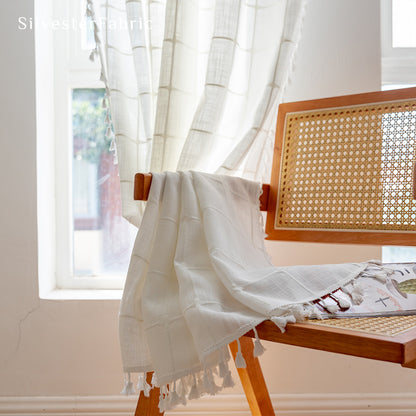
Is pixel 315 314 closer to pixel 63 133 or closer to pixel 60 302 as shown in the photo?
pixel 60 302

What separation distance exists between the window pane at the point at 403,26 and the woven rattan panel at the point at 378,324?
3.68 feet

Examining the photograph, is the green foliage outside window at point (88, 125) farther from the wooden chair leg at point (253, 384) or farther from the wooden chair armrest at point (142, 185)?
the wooden chair leg at point (253, 384)

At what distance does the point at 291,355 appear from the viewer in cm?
139

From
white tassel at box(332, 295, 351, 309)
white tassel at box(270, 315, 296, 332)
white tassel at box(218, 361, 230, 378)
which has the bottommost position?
white tassel at box(218, 361, 230, 378)

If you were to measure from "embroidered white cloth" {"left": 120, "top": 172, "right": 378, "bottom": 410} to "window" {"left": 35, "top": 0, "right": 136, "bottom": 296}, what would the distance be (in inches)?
26.2

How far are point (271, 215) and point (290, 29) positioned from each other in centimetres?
45

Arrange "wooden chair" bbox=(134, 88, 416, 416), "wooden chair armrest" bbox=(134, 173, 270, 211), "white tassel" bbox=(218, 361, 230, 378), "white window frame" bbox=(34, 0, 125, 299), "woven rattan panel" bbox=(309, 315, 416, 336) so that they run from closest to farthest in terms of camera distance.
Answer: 1. "woven rattan panel" bbox=(309, 315, 416, 336)
2. "white tassel" bbox=(218, 361, 230, 378)
3. "wooden chair armrest" bbox=(134, 173, 270, 211)
4. "wooden chair" bbox=(134, 88, 416, 416)
5. "white window frame" bbox=(34, 0, 125, 299)

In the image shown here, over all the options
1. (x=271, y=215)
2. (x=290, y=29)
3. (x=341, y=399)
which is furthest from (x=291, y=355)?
(x=290, y=29)

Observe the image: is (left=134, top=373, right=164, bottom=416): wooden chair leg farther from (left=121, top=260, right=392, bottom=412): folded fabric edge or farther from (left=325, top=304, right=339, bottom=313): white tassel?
(left=325, top=304, right=339, bottom=313): white tassel

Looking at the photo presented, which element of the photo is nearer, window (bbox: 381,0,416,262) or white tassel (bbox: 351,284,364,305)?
white tassel (bbox: 351,284,364,305)

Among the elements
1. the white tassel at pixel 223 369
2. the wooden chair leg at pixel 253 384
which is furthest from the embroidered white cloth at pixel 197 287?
the wooden chair leg at pixel 253 384

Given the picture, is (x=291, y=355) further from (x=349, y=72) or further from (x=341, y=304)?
(x=349, y=72)

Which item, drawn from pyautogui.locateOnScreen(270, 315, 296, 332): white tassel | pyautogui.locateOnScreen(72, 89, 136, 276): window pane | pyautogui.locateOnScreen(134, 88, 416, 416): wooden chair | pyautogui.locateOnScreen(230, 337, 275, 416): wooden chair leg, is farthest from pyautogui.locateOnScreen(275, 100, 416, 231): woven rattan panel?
pyautogui.locateOnScreen(72, 89, 136, 276): window pane

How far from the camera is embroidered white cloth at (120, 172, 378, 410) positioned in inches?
29.3
